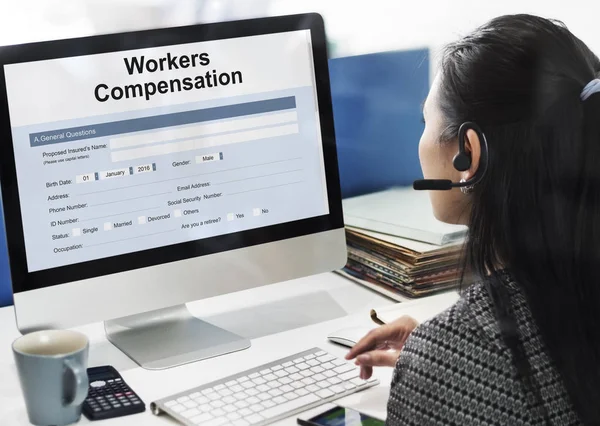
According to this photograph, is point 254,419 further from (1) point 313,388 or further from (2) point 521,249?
(2) point 521,249

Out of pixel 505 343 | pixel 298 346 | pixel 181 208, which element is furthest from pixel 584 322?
pixel 181 208

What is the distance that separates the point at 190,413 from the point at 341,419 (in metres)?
0.18

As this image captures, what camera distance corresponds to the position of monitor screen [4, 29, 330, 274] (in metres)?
1.08

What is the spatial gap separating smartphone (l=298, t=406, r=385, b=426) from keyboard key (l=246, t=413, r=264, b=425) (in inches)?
1.8

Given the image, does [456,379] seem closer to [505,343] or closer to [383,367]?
[505,343]

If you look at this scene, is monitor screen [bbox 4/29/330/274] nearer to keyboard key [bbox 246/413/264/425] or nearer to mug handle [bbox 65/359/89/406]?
mug handle [bbox 65/359/89/406]

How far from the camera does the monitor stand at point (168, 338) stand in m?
1.16

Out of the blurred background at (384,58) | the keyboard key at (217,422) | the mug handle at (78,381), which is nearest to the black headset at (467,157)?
the keyboard key at (217,422)

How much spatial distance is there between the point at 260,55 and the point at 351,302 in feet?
1.41

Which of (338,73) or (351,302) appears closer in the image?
Result: (351,302)

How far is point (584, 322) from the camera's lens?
34.7 inches

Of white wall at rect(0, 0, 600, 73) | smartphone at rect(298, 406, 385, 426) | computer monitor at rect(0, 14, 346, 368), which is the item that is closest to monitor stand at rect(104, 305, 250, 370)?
computer monitor at rect(0, 14, 346, 368)

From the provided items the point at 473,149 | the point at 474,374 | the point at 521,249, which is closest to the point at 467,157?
the point at 473,149

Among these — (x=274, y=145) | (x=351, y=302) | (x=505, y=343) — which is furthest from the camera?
(x=351, y=302)
